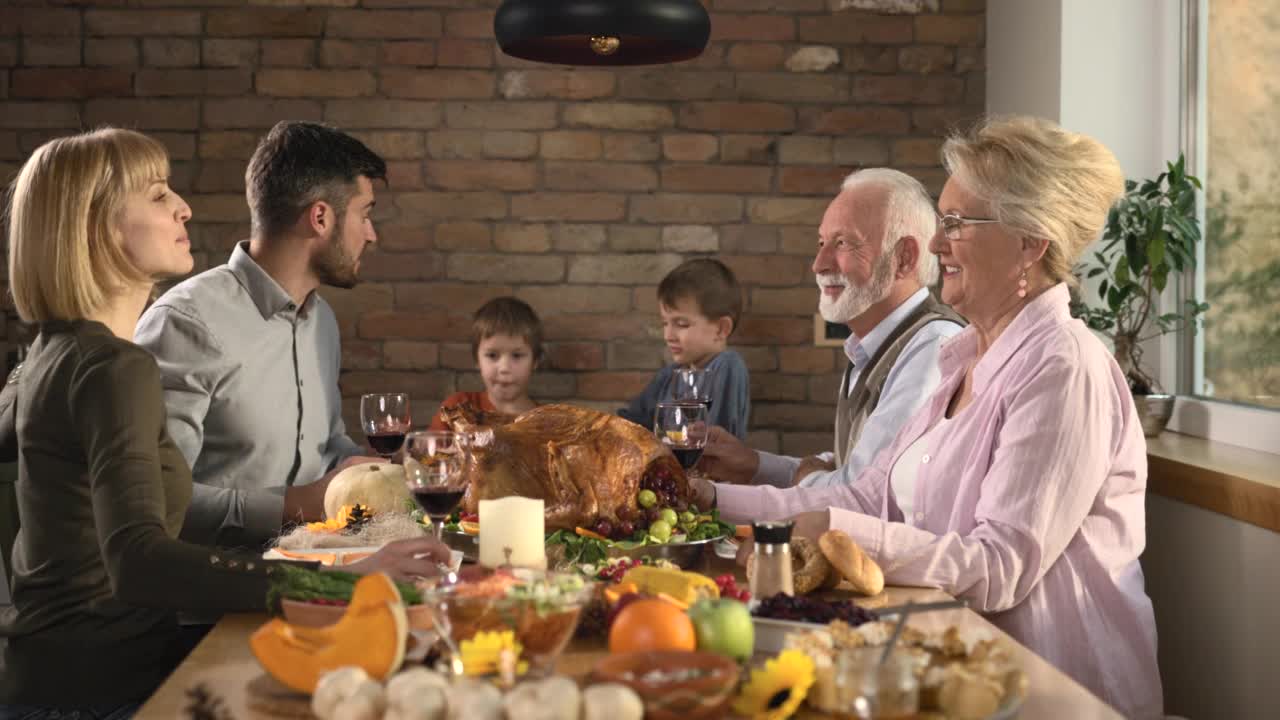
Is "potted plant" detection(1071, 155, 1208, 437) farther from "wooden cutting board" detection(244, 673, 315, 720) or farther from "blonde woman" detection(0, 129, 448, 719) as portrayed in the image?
"wooden cutting board" detection(244, 673, 315, 720)

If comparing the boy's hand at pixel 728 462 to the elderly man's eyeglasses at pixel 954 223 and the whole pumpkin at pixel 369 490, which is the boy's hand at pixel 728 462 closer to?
the whole pumpkin at pixel 369 490

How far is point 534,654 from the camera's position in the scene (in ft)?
4.30

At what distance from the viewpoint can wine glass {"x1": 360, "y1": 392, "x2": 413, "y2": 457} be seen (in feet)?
8.54

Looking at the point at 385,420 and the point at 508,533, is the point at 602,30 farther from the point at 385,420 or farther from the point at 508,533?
the point at 508,533

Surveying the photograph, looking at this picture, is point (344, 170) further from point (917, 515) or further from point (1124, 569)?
point (1124, 569)

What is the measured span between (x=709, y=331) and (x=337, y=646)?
3003 mm

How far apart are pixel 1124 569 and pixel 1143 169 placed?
1.76 metres

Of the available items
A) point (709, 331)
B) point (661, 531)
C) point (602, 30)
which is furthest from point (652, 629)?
point (709, 331)

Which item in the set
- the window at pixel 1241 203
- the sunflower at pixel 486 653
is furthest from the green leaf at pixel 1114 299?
the sunflower at pixel 486 653

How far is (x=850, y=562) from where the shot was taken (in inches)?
71.7

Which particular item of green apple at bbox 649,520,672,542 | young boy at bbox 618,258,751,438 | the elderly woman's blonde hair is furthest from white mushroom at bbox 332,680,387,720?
young boy at bbox 618,258,751,438

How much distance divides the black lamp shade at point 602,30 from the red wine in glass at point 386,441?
33.6 inches

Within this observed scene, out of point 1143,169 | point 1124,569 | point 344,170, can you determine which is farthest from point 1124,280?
point 344,170

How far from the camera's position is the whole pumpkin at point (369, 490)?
255cm
